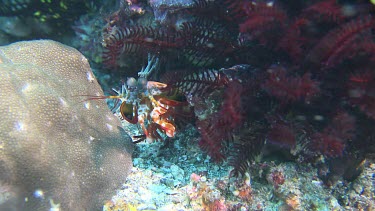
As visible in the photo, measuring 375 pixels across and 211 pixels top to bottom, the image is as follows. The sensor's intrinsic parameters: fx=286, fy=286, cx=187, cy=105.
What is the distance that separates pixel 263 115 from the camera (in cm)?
294

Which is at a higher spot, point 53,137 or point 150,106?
point 150,106

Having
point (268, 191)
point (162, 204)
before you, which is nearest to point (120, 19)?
point (162, 204)

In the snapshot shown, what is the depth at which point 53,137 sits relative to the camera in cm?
289

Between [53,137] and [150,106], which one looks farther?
[150,106]

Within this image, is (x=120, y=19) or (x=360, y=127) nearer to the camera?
(x=360, y=127)

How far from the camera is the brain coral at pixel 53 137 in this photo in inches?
104

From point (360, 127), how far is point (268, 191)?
44.1 inches

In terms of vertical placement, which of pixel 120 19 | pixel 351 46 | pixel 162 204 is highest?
pixel 351 46

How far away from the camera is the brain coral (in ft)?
8.64

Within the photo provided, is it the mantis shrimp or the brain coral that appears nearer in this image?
the brain coral

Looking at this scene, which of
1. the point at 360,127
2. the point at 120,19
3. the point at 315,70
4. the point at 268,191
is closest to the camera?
the point at 315,70

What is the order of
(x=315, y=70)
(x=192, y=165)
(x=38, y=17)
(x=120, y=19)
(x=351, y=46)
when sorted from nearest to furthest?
1. (x=351, y=46)
2. (x=315, y=70)
3. (x=192, y=165)
4. (x=120, y=19)
5. (x=38, y=17)

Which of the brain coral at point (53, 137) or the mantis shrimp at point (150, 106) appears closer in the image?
the brain coral at point (53, 137)

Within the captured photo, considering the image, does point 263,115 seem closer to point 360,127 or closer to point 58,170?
point 360,127
